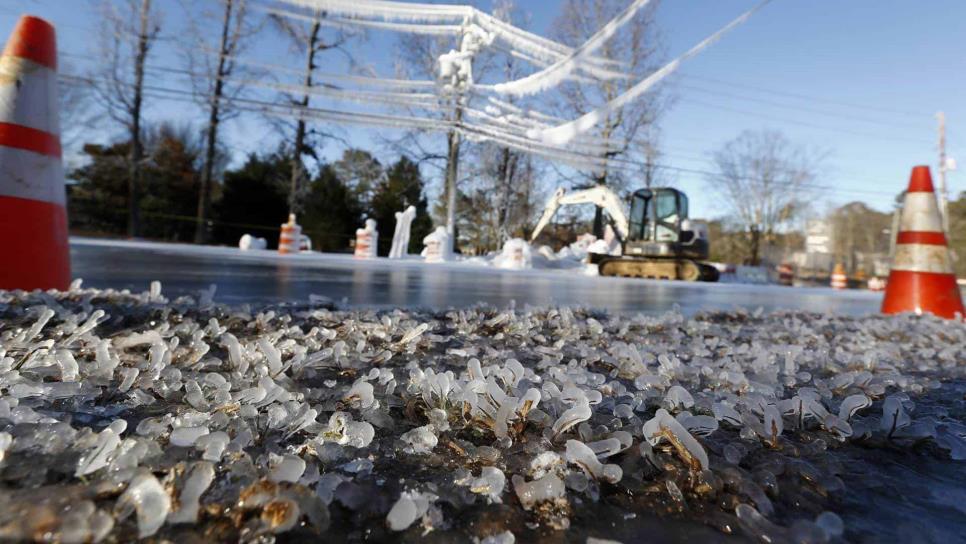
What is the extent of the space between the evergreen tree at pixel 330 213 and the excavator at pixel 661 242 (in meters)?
13.4

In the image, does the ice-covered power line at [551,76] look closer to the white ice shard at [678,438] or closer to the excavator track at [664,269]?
the excavator track at [664,269]

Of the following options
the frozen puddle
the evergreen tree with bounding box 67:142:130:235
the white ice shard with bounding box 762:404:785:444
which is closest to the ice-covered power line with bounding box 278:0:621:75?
the evergreen tree with bounding box 67:142:130:235

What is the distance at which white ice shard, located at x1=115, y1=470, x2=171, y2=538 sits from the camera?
1.57 ft

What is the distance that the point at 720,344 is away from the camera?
194cm

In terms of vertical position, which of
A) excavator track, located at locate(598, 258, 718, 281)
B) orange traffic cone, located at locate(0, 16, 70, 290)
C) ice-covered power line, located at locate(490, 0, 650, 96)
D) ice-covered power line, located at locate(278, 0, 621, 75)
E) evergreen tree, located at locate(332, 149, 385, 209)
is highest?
ice-covered power line, located at locate(278, 0, 621, 75)

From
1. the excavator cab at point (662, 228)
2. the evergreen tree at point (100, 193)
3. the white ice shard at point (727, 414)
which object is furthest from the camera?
the evergreen tree at point (100, 193)

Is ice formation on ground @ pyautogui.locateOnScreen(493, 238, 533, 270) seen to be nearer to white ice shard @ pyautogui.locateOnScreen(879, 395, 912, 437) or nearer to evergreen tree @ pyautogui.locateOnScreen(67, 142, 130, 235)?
white ice shard @ pyautogui.locateOnScreen(879, 395, 912, 437)

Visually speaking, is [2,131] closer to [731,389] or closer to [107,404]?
[107,404]

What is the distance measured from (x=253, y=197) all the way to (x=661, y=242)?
1824 cm

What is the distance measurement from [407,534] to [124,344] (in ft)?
3.72

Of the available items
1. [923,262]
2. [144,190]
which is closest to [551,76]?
[923,262]

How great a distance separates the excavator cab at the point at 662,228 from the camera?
13766 millimetres

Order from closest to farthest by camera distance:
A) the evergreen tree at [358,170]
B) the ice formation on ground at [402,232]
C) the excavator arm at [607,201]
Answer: the excavator arm at [607,201]
the ice formation on ground at [402,232]
the evergreen tree at [358,170]

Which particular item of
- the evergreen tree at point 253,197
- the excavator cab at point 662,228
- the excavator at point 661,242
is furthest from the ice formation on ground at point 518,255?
the evergreen tree at point 253,197
